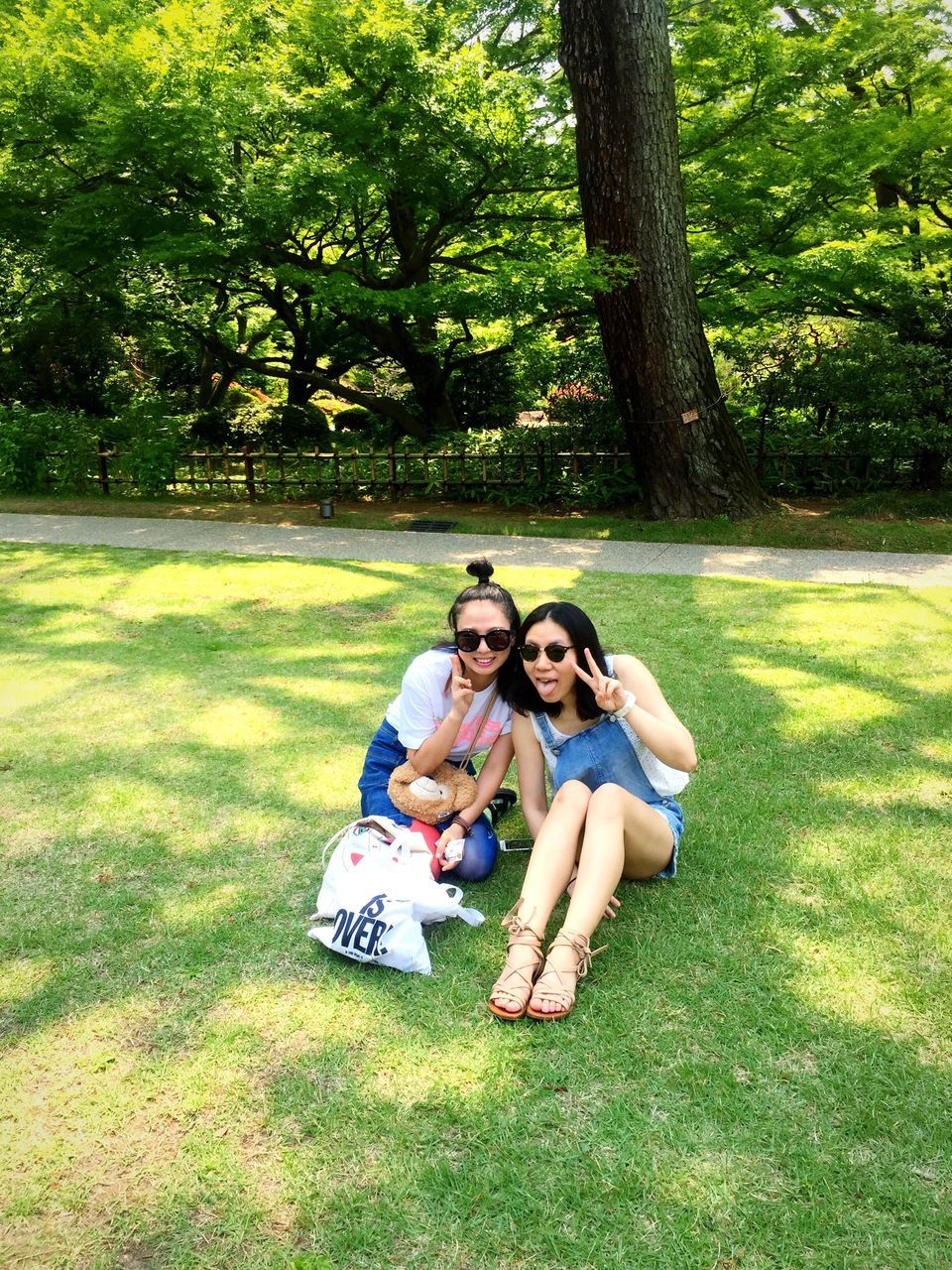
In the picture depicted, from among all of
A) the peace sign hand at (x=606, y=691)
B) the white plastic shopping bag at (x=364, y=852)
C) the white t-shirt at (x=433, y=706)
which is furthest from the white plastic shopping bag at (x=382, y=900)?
the peace sign hand at (x=606, y=691)

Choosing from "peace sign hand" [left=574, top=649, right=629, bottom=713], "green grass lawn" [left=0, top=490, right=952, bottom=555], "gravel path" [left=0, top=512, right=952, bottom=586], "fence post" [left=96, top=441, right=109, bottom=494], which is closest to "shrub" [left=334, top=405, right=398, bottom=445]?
"green grass lawn" [left=0, top=490, right=952, bottom=555]

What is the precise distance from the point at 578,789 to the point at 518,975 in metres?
0.64

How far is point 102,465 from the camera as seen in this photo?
46.7 feet

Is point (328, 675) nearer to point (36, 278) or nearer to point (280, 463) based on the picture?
point (280, 463)

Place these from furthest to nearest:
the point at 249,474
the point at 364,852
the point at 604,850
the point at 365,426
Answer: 1. the point at 365,426
2. the point at 249,474
3. the point at 364,852
4. the point at 604,850

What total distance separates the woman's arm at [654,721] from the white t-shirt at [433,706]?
54cm

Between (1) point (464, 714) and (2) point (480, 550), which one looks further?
(2) point (480, 550)

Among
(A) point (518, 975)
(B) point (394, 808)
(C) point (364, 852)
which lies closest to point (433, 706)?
(B) point (394, 808)

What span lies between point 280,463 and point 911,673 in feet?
32.6

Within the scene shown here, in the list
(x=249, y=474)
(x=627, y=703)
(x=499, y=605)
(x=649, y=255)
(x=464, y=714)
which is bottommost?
(x=464, y=714)

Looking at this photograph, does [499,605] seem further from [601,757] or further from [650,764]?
[650,764]

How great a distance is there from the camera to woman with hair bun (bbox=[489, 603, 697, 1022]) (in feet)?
9.69

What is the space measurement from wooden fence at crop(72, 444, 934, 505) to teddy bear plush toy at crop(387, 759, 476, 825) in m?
8.95

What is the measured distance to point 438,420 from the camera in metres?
15.6
